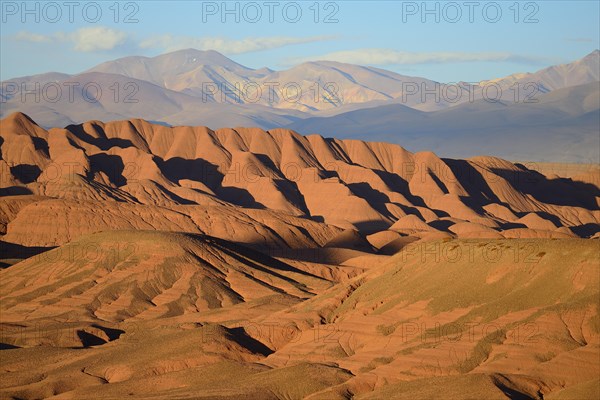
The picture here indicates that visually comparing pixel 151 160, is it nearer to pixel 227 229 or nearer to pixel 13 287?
pixel 227 229

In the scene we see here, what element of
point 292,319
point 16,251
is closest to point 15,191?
point 16,251

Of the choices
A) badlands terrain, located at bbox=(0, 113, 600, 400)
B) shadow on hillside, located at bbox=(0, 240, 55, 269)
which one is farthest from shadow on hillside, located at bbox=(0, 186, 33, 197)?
shadow on hillside, located at bbox=(0, 240, 55, 269)

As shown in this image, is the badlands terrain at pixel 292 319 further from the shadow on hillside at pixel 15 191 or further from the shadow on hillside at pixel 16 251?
the shadow on hillside at pixel 15 191

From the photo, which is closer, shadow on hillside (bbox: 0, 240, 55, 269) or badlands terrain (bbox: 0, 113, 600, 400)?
badlands terrain (bbox: 0, 113, 600, 400)

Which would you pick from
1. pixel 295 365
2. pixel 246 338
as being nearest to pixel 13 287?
pixel 246 338

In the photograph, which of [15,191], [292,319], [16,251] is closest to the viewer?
[292,319]

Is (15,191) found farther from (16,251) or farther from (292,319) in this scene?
(292,319)

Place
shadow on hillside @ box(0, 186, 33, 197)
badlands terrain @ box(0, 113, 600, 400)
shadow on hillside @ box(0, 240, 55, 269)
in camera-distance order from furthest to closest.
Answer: shadow on hillside @ box(0, 186, 33, 197)
shadow on hillside @ box(0, 240, 55, 269)
badlands terrain @ box(0, 113, 600, 400)

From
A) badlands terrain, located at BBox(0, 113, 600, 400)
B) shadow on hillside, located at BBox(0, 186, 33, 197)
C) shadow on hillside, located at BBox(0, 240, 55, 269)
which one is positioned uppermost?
badlands terrain, located at BBox(0, 113, 600, 400)

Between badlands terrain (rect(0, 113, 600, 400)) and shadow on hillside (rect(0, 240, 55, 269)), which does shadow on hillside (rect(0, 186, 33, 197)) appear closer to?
badlands terrain (rect(0, 113, 600, 400))

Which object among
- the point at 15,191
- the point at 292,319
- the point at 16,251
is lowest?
the point at 16,251

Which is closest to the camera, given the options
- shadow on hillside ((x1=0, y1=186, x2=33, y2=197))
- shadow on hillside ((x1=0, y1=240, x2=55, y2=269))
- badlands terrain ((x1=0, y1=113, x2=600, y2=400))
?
badlands terrain ((x1=0, y1=113, x2=600, y2=400))

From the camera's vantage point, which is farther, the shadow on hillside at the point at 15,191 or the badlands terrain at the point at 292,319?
the shadow on hillside at the point at 15,191

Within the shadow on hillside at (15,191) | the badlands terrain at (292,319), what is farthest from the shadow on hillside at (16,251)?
the shadow on hillside at (15,191)
